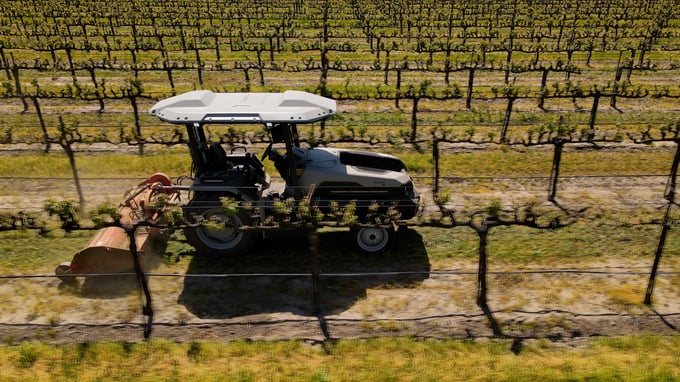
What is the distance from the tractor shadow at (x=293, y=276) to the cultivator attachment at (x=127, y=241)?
36.2 inches

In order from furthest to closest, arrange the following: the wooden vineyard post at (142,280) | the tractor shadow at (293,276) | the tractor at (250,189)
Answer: the tractor at (250,189) → the tractor shadow at (293,276) → the wooden vineyard post at (142,280)

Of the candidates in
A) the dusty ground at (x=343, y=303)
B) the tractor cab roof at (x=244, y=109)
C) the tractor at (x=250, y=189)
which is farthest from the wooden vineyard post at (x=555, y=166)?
the tractor cab roof at (x=244, y=109)

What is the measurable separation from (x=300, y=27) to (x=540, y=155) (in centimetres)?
2952

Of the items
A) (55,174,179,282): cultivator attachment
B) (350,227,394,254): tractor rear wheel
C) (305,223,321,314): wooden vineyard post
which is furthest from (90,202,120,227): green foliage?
(350,227,394,254): tractor rear wheel

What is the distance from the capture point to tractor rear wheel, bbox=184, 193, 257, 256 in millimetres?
9305

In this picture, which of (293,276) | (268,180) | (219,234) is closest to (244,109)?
(268,180)

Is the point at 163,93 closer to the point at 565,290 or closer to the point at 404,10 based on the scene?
the point at 565,290

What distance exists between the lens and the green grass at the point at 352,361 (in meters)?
7.05

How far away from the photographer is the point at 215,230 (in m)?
9.70

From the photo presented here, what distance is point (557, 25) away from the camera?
41.2 meters

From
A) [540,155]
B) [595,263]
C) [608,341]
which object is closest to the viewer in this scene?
[608,341]

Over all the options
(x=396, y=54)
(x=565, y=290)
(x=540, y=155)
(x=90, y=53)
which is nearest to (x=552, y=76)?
(x=396, y=54)

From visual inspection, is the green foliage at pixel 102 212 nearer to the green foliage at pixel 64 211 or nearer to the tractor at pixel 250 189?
the green foliage at pixel 64 211

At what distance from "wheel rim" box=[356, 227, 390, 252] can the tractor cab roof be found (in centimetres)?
251
